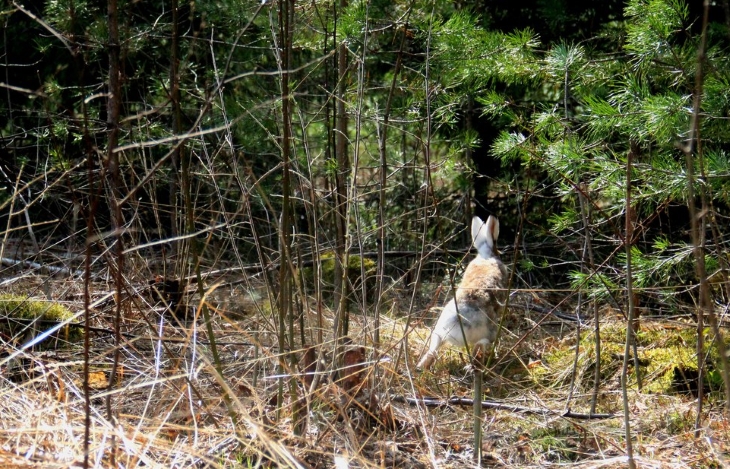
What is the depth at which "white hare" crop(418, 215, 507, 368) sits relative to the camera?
16.3ft

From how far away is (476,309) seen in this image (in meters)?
5.21

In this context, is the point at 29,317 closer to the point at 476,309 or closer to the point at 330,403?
the point at 330,403

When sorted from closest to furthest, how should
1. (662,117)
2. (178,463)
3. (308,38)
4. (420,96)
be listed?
(178,463), (662,117), (420,96), (308,38)

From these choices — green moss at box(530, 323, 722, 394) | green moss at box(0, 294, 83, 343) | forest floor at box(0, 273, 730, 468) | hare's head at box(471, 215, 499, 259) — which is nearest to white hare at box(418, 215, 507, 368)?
hare's head at box(471, 215, 499, 259)

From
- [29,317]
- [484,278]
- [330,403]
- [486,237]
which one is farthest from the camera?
[486,237]

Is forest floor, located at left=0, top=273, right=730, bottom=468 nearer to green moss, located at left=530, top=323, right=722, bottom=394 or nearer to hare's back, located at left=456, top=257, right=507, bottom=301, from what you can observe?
green moss, located at left=530, top=323, right=722, bottom=394

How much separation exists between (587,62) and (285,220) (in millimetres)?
2144

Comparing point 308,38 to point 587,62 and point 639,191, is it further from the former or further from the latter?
point 639,191

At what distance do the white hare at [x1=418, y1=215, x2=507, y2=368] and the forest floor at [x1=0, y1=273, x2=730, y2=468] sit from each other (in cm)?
24

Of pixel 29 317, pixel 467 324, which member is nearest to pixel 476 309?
pixel 467 324

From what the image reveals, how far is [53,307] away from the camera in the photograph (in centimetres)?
501

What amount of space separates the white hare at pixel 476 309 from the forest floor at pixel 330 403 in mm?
237

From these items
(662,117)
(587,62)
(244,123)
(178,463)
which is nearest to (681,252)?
(662,117)

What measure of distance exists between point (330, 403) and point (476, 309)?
2.21 m
